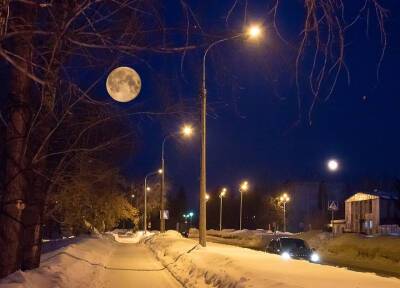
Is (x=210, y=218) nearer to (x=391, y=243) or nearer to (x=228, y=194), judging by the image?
(x=228, y=194)

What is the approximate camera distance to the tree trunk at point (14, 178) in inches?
550

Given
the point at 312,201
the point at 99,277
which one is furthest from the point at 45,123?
the point at 312,201

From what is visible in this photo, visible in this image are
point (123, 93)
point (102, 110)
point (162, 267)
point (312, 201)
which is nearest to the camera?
point (123, 93)

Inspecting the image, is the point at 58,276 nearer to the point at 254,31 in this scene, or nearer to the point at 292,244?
the point at 254,31

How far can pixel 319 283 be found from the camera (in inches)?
557

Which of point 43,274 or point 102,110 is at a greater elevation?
point 102,110

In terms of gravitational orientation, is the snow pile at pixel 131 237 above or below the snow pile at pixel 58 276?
below

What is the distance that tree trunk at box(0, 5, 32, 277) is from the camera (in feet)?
45.9

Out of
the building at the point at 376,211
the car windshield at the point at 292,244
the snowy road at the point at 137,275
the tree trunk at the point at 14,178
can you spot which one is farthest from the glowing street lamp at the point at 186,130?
the building at the point at 376,211

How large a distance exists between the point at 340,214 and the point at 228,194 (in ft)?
146

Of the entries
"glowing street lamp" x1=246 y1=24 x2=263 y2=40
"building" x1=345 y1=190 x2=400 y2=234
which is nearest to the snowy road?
"glowing street lamp" x1=246 y1=24 x2=263 y2=40

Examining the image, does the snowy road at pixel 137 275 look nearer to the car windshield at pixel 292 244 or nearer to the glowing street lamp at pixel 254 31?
the car windshield at pixel 292 244

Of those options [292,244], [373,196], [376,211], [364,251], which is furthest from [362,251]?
[373,196]

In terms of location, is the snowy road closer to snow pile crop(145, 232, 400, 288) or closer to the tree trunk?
snow pile crop(145, 232, 400, 288)
